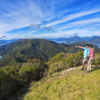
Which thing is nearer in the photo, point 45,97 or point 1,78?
point 45,97

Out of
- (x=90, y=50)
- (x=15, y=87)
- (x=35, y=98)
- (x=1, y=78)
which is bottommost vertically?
(x=15, y=87)

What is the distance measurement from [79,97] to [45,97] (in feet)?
6.44

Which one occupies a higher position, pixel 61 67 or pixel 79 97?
pixel 79 97

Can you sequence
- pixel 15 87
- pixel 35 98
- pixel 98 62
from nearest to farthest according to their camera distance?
pixel 35 98 < pixel 15 87 < pixel 98 62

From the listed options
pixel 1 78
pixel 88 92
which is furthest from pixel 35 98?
pixel 1 78

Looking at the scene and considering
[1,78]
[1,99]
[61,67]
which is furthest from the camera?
[61,67]

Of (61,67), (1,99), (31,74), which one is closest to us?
(1,99)

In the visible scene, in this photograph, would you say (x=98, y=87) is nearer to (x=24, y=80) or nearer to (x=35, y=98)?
(x=35, y=98)

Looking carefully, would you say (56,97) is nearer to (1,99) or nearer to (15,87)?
(1,99)

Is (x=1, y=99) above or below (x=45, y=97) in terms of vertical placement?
below

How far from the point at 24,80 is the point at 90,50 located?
6889 millimetres

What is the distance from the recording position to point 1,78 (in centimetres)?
728

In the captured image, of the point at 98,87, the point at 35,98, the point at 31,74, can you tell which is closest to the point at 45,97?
the point at 35,98

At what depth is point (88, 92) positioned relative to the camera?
480 centimetres
